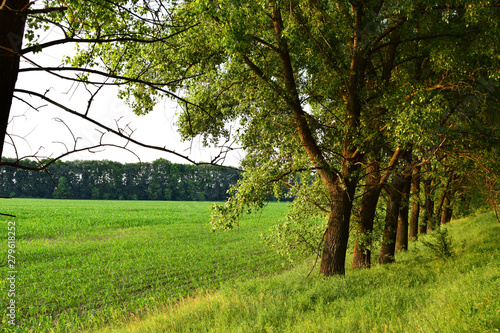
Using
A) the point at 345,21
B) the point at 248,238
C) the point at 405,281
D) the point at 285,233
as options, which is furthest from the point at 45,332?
the point at 248,238

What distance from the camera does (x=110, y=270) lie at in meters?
17.3

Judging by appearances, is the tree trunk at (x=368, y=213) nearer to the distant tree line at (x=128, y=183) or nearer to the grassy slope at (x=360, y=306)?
the grassy slope at (x=360, y=306)

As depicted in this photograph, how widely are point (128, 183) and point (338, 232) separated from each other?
92608 millimetres

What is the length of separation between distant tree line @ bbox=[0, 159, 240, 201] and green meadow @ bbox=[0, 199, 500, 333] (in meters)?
58.8

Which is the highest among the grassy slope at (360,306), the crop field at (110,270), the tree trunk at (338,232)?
the tree trunk at (338,232)

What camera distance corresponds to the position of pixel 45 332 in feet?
31.8

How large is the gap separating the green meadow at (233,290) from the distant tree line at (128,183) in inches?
2315

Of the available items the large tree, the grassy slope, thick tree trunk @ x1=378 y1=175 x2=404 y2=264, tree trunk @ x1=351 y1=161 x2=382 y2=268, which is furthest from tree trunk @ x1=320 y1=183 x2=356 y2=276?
thick tree trunk @ x1=378 y1=175 x2=404 y2=264

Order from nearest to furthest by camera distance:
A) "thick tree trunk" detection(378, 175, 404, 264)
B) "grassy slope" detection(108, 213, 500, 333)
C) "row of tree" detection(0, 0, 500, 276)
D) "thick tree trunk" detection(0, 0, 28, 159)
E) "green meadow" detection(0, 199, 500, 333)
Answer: "thick tree trunk" detection(0, 0, 28, 159) < "grassy slope" detection(108, 213, 500, 333) < "green meadow" detection(0, 199, 500, 333) < "row of tree" detection(0, 0, 500, 276) < "thick tree trunk" detection(378, 175, 404, 264)

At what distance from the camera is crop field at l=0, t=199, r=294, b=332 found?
37.1ft

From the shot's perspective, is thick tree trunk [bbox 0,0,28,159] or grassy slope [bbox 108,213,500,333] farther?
grassy slope [bbox 108,213,500,333]

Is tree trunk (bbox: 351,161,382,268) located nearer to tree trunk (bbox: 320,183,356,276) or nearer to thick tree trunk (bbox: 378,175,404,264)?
thick tree trunk (bbox: 378,175,404,264)

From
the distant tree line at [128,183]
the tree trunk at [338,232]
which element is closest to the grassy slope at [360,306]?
the tree trunk at [338,232]

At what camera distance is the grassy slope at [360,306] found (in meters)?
5.09
